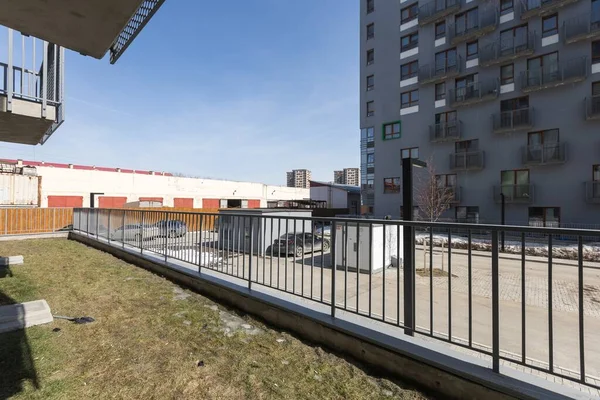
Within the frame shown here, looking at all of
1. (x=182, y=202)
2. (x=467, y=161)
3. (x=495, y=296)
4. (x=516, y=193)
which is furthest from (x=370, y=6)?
(x=495, y=296)

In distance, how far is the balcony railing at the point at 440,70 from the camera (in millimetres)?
23547

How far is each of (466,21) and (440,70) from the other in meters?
3.79

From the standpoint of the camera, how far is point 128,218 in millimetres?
8352

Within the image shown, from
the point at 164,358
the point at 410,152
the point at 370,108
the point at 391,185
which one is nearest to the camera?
the point at 164,358

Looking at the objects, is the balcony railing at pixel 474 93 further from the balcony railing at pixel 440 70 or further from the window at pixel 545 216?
the window at pixel 545 216

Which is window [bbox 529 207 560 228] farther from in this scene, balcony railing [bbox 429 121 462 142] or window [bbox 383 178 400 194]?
window [bbox 383 178 400 194]

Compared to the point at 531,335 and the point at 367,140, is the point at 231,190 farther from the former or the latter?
the point at 531,335

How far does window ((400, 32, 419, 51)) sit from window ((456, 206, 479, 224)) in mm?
14521

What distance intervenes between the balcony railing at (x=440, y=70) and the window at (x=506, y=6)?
148 inches

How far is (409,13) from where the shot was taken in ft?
87.8

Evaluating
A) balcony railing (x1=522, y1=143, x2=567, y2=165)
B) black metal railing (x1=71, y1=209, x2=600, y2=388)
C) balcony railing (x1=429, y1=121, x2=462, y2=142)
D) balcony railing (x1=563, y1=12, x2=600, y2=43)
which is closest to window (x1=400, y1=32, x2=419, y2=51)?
balcony railing (x1=429, y1=121, x2=462, y2=142)

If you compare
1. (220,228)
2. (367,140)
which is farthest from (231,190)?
(220,228)

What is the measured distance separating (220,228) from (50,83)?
415 centimetres

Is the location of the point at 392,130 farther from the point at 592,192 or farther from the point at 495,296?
the point at 495,296
